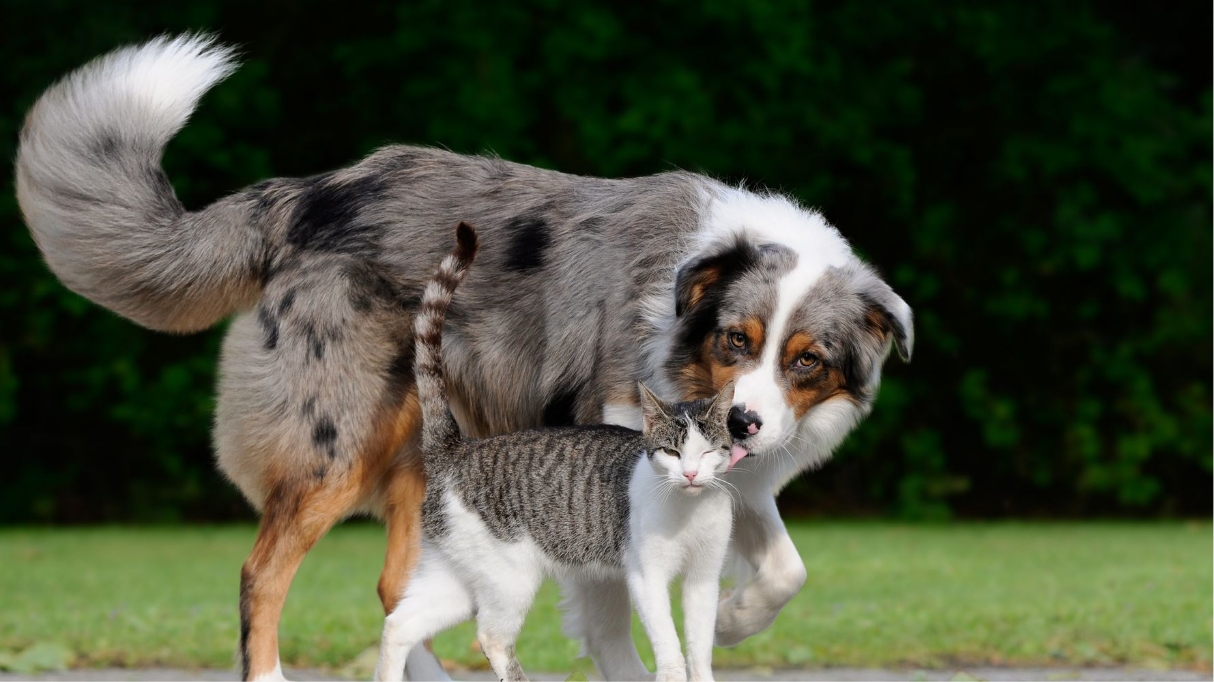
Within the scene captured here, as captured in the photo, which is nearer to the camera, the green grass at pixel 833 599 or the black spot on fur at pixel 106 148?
the black spot on fur at pixel 106 148

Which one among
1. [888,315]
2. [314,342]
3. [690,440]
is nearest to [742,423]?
[690,440]

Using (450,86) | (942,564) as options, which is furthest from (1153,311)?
(450,86)

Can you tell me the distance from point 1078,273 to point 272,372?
970 centimetres

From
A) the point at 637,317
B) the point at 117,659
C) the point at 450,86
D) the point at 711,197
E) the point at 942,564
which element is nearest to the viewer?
the point at 637,317

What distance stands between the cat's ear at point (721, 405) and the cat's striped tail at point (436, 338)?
3.27 feet

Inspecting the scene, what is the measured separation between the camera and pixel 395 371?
210 inches

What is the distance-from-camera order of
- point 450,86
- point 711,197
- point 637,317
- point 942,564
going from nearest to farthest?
point 637,317 → point 711,197 → point 942,564 → point 450,86

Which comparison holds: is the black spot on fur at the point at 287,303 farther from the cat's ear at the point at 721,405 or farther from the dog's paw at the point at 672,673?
the dog's paw at the point at 672,673

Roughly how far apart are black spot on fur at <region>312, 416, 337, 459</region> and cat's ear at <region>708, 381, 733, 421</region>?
1.64 m

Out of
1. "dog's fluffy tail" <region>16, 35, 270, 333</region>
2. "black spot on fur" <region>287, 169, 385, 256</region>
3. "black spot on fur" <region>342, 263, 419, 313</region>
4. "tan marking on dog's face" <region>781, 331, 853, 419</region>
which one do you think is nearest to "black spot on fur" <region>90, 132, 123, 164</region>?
"dog's fluffy tail" <region>16, 35, 270, 333</region>

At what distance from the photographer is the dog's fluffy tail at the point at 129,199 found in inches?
224

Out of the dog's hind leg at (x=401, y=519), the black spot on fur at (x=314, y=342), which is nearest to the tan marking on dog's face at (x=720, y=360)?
the dog's hind leg at (x=401, y=519)

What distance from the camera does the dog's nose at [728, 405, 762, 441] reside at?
438cm

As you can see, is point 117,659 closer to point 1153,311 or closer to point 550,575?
point 550,575
